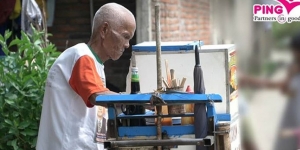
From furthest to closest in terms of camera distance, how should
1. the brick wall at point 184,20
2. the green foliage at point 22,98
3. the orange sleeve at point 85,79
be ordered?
the brick wall at point 184,20
the green foliage at point 22,98
the orange sleeve at point 85,79

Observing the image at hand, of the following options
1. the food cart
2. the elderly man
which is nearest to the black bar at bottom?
the food cart

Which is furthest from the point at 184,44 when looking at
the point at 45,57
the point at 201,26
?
the point at 201,26

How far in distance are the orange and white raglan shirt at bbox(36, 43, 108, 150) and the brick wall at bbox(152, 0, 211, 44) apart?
359 cm

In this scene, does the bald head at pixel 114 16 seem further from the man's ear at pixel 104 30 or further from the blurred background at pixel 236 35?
the blurred background at pixel 236 35

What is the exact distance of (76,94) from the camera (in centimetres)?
314

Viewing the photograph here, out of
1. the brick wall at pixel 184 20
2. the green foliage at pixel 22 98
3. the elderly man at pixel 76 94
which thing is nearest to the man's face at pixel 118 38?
the elderly man at pixel 76 94

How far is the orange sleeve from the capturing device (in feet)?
9.68

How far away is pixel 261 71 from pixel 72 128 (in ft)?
8.24

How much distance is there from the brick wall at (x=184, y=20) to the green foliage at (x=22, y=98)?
2446 mm

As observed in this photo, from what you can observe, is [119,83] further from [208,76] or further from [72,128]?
[72,128]

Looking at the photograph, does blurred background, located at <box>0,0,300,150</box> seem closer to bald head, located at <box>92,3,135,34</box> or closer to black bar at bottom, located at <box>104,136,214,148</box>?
bald head, located at <box>92,3,135,34</box>

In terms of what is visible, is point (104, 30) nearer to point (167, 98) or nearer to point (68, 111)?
point (68, 111)

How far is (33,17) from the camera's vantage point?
5.84m

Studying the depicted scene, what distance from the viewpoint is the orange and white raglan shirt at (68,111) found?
124 inches
